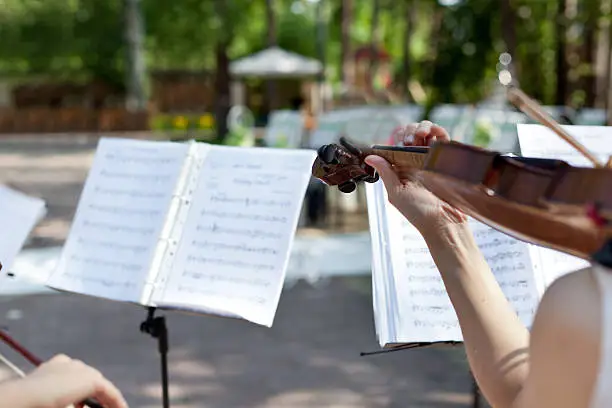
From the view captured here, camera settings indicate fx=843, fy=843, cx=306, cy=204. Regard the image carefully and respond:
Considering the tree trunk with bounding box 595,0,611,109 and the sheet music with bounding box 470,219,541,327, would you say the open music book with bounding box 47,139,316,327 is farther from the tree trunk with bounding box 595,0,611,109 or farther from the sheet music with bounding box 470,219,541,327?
the tree trunk with bounding box 595,0,611,109

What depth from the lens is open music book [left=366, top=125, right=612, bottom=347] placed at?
6.48 feet

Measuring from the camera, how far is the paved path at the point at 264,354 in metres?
4.31

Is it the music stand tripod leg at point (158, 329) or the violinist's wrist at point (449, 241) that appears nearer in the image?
the violinist's wrist at point (449, 241)

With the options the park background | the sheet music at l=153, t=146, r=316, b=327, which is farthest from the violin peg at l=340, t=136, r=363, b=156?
the park background

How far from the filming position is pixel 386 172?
1521mm

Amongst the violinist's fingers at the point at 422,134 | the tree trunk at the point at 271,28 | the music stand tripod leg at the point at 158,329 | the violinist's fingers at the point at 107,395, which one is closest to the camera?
the violinist's fingers at the point at 107,395

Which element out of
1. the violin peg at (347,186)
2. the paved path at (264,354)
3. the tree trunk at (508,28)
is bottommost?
the paved path at (264,354)

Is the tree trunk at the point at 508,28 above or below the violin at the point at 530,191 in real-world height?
below

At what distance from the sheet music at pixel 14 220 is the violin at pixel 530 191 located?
1.41 m

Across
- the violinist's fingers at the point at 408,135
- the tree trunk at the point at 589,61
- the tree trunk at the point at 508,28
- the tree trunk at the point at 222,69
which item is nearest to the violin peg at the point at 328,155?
the violinist's fingers at the point at 408,135

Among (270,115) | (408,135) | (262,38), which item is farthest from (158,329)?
(262,38)

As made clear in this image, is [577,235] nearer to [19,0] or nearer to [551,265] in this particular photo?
[551,265]

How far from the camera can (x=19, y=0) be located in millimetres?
27453

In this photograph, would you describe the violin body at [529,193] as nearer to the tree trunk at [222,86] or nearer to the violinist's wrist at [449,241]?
the violinist's wrist at [449,241]
